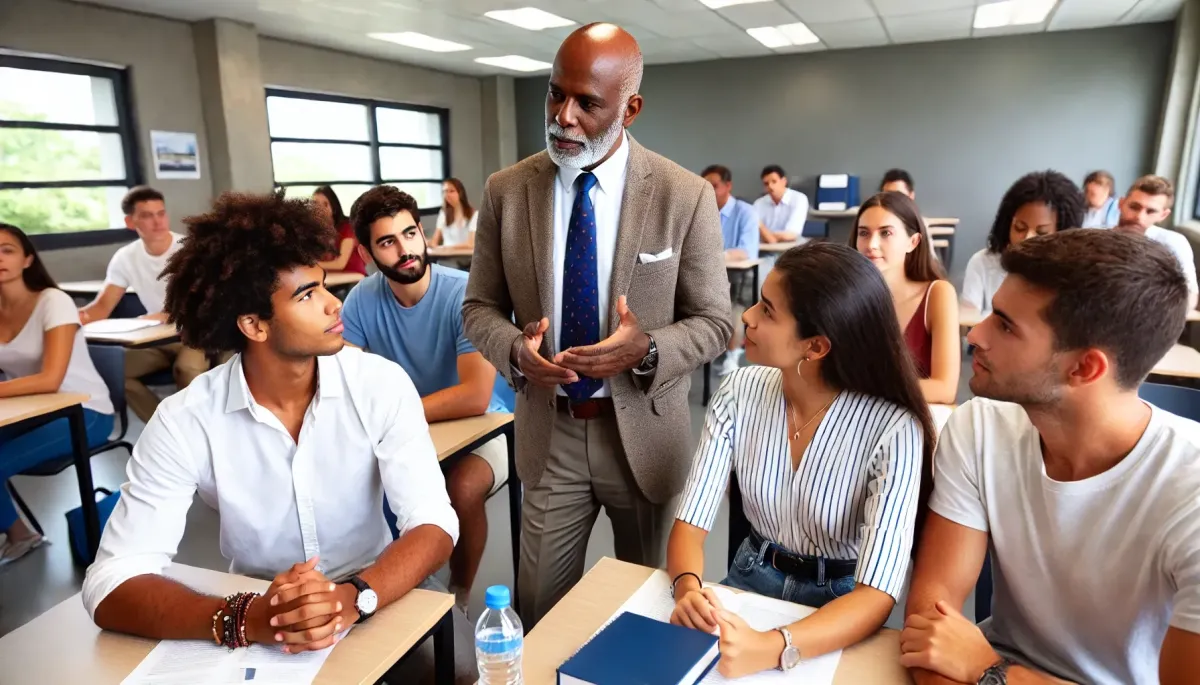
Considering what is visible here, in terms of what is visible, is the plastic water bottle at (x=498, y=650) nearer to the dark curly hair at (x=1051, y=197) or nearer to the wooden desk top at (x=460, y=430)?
the wooden desk top at (x=460, y=430)

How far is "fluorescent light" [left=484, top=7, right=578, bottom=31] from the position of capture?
6.69m

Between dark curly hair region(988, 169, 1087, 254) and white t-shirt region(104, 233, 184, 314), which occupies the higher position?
dark curly hair region(988, 169, 1087, 254)

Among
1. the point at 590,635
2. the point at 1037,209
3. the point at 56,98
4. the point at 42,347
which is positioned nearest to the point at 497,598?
the point at 590,635

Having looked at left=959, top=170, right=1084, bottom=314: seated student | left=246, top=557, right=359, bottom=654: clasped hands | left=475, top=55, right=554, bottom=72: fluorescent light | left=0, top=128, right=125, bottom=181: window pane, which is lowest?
left=246, top=557, right=359, bottom=654: clasped hands

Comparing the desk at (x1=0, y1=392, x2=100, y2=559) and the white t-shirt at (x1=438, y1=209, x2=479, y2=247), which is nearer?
the desk at (x1=0, y1=392, x2=100, y2=559)

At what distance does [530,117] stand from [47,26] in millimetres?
6538

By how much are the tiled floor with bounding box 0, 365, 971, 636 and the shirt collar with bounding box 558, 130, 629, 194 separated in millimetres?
1578

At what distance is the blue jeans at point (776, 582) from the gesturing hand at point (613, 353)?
50 cm

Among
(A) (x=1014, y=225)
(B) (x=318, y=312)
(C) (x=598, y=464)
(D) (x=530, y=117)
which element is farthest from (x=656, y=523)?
(D) (x=530, y=117)

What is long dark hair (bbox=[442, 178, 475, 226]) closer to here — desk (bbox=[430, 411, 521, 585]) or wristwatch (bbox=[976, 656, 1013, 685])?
desk (bbox=[430, 411, 521, 585])

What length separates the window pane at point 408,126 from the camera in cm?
966

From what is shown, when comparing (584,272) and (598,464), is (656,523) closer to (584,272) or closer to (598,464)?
(598,464)

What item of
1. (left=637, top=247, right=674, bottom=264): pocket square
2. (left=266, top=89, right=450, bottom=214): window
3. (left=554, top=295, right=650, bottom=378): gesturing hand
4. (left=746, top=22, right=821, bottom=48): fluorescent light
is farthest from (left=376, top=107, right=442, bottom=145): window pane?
(left=554, top=295, right=650, bottom=378): gesturing hand

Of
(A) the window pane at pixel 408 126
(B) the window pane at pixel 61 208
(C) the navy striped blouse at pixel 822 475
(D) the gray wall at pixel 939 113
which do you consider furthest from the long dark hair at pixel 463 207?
(C) the navy striped blouse at pixel 822 475
